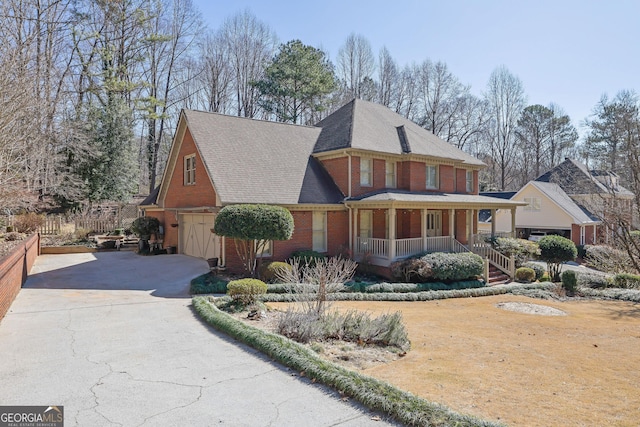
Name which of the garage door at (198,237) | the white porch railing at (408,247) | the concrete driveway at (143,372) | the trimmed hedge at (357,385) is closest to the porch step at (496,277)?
the white porch railing at (408,247)

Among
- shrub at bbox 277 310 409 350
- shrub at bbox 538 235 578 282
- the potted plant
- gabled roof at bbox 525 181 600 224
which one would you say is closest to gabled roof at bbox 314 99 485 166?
shrub at bbox 538 235 578 282

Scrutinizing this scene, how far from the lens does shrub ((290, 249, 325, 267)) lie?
56.6ft

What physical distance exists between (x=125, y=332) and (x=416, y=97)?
45968mm

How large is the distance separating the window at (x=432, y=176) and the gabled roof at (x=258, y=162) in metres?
6.55

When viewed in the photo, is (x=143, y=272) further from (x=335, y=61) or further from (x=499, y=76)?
(x=499, y=76)

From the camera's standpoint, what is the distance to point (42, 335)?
27.6 feet

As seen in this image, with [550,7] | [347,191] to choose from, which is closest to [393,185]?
[347,191]

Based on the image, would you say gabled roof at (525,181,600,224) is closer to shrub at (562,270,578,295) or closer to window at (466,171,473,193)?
window at (466,171,473,193)

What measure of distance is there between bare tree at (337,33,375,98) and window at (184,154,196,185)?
29967 millimetres

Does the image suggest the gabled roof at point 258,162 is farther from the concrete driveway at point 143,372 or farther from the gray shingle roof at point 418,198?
the concrete driveway at point 143,372

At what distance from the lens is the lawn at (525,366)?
218 inches

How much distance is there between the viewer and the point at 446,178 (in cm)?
2442

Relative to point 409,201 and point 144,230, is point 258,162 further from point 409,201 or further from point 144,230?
point 144,230

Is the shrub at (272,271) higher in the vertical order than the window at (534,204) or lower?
lower
